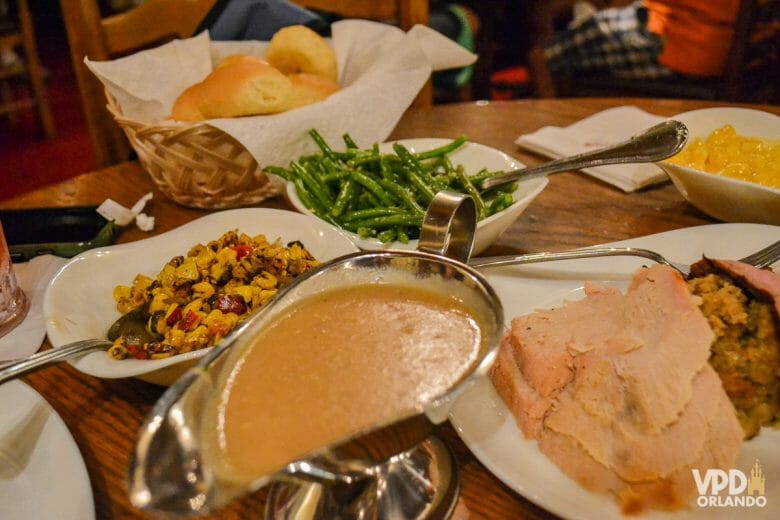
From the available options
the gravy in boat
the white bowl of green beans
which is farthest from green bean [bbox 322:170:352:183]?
the gravy in boat

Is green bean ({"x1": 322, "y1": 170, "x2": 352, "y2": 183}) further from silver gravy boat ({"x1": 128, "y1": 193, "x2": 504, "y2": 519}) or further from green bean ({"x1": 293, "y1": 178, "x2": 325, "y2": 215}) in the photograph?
silver gravy boat ({"x1": 128, "y1": 193, "x2": 504, "y2": 519})

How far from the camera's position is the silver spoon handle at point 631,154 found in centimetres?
166

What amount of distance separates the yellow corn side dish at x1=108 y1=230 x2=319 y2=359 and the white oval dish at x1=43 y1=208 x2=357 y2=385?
40 mm

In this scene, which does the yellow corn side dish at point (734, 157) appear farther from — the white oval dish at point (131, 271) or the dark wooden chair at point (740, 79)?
the dark wooden chair at point (740, 79)

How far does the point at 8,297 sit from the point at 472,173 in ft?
4.23

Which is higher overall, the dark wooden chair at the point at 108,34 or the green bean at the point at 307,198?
the dark wooden chair at the point at 108,34

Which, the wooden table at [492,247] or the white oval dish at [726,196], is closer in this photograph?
the wooden table at [492,247]

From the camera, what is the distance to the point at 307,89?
214cm

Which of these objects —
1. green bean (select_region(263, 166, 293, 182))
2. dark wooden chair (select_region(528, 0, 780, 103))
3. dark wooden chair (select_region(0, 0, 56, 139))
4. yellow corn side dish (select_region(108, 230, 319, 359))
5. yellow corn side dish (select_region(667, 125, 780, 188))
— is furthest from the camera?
dark wooden chair (select_region(0, 0, 56, 139))

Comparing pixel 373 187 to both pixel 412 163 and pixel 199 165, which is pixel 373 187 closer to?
pixel 412 163

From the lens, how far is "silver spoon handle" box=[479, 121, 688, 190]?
5.44 ft

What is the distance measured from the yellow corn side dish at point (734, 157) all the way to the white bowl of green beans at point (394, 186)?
19.9 inches

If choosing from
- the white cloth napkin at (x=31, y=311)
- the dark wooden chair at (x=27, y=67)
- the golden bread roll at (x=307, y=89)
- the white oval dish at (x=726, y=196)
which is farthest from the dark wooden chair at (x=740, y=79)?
the dark wooden chair at (x=27, y=67)

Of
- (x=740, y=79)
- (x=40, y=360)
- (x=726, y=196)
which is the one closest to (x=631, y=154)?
(x=726, y=196)
